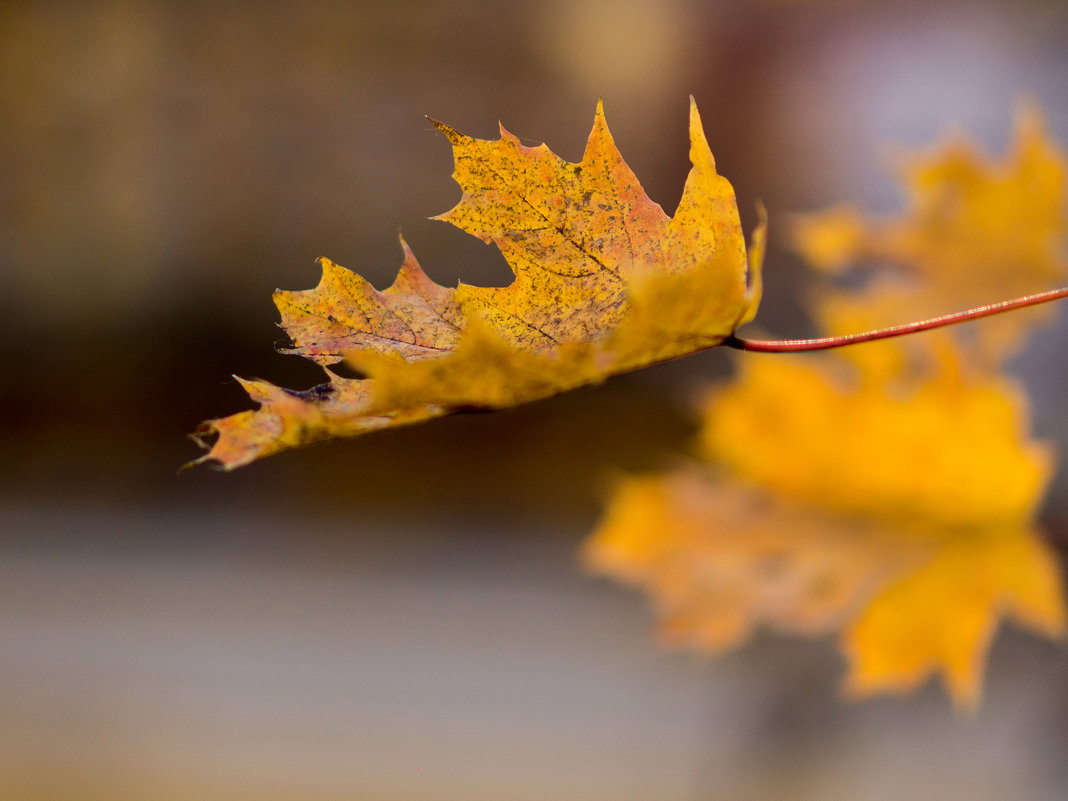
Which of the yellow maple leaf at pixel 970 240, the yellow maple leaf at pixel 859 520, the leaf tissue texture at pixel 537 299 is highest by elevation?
the yellow maple leaf at pixel 970 240

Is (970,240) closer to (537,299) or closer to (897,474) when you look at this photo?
(897,474)

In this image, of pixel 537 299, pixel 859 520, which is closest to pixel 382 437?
pixel 859 520

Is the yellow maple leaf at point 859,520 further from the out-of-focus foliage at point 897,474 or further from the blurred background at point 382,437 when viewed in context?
the blurred background at point 382,437

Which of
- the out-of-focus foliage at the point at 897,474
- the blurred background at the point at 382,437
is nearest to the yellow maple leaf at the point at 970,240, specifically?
the out-of-focus foliage at the point at 897,474

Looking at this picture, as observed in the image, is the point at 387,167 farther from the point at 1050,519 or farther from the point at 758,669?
the point at 1050,519

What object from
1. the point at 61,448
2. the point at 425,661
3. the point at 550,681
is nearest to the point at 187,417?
the point at 61,448

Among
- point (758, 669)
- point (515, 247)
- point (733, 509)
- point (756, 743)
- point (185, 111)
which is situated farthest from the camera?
point (185, 111)

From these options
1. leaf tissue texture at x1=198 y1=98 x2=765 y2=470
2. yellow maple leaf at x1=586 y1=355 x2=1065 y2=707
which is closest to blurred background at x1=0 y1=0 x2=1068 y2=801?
yellow maple leaf at x1=586 y1=355 x2=1065 y2=707

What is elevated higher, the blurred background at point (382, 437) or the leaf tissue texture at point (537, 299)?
the blurred background at point (382, 437)

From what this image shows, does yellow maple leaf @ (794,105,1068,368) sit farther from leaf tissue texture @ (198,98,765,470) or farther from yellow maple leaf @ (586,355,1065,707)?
leaf tissue texture @ (198,98,765,470)
